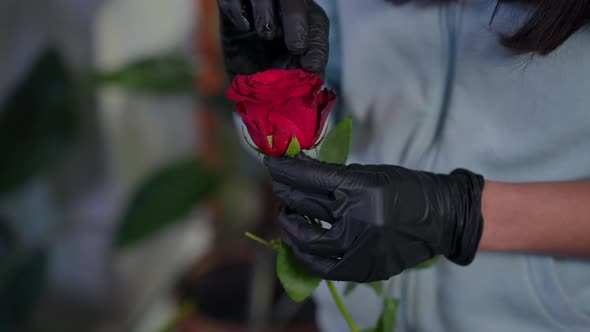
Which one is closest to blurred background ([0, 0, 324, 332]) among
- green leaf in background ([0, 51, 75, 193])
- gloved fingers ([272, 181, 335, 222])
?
green leaf in background ([0, 51, 75, 193])

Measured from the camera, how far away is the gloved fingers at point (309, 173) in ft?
1.28

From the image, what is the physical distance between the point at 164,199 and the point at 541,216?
817 mm

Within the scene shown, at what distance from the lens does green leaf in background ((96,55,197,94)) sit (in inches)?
41.4

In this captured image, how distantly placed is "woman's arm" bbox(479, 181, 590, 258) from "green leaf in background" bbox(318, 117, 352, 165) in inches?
5.4

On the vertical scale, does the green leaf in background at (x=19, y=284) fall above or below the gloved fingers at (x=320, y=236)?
below

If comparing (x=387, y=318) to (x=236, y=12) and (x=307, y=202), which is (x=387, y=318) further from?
(x=236, y=12)

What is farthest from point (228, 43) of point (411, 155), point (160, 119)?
Result: point (160, 119)

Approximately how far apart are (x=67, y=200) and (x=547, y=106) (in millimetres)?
1146

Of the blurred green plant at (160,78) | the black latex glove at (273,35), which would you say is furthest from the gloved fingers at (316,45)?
the blurred green plant at (160,78)

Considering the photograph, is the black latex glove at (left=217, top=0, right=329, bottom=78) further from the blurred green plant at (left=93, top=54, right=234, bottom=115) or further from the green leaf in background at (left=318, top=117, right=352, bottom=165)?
the blurred green plant at (left=93, top=54, right=234, bottom=115)

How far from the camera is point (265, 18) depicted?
1.40ft

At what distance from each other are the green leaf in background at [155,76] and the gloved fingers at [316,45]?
2.20 ft

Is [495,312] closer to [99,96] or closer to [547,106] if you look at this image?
[547,106]

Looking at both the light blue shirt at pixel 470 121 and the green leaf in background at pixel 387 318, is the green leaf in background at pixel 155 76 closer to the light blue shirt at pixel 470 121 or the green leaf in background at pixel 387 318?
the light blue shirt at pixel 470 121
